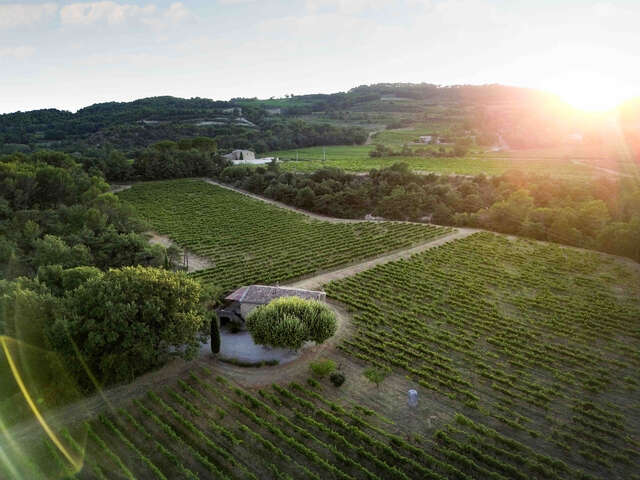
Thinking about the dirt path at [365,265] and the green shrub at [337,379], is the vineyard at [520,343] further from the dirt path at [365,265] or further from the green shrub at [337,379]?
the green shrub at [337,379]

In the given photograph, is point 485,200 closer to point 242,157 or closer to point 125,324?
point 125,324

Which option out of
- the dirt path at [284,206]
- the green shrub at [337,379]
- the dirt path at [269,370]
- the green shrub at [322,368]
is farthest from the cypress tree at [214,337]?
the dirt path at [284,206]

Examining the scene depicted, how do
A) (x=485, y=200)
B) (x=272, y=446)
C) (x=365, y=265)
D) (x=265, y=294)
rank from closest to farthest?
(x=272, y=446) → (x=265, y=294) → (x=365, y=265) → (x=485, y=200)

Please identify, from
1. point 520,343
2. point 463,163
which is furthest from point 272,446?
point 463,163

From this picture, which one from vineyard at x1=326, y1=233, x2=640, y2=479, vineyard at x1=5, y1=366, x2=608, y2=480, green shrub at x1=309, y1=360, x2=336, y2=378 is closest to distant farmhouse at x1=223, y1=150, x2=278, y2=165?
vineyard at x1=326, y1=233, x2=640, y2=479

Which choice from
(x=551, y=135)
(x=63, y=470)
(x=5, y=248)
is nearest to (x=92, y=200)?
(x=5, y=248)

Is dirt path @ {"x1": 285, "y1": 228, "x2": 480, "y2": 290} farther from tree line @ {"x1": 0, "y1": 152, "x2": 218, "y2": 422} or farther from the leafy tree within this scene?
the leafy tree

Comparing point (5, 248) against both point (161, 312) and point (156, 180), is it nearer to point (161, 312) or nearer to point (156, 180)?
point (161, 312)

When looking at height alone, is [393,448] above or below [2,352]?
below
